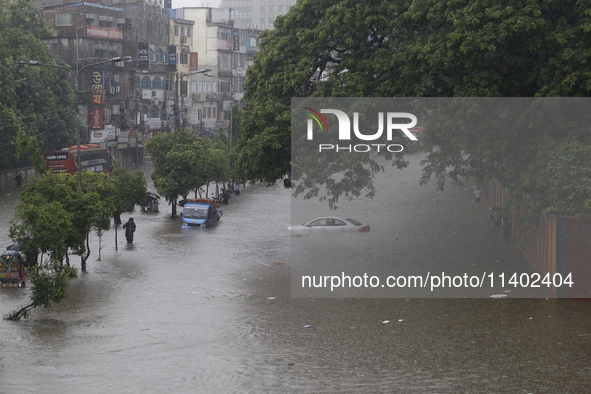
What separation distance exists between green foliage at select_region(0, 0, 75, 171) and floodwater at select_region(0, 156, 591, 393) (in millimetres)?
24050

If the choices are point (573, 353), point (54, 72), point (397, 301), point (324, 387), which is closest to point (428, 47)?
point (397, 301)

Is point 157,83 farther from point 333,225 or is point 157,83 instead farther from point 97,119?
point 333,225

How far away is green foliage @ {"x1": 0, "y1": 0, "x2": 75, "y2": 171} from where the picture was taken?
4803cm

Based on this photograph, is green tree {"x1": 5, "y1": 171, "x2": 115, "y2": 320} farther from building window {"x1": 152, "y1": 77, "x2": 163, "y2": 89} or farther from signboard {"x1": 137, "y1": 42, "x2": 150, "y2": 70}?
building window {"x1": 152, "y1": 77, "x2": 163, "y2": 89}

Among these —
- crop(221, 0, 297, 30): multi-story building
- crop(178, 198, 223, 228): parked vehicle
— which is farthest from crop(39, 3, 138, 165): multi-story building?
crop(221, 0, 297, 30): multi-story building

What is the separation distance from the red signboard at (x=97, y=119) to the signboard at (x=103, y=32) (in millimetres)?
6867

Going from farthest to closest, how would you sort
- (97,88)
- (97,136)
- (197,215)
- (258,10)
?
1. (258,10)
2. (97,136)
3. (97,88)
4. (197,215)

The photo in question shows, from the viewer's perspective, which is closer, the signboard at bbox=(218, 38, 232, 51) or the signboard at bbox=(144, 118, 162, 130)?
the signboard at bbox=(144, 118, 162, 130)

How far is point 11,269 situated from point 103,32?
49.2 metres

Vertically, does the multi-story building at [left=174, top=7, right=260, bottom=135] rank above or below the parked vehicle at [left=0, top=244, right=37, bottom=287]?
above

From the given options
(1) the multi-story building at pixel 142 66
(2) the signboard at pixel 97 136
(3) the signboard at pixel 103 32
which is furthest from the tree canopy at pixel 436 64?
(3) the signboard at pixel 103 32

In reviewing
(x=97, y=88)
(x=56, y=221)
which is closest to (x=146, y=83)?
(x=97, y=88)

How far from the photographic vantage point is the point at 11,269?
22.3 meters

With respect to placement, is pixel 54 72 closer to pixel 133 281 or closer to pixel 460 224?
pixel 460 224
